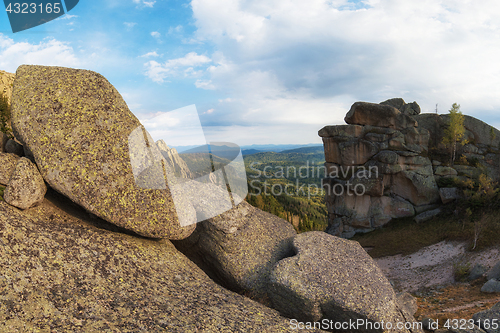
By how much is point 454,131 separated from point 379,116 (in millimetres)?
10269

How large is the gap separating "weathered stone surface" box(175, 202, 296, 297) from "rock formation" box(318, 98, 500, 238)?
33.5 meters

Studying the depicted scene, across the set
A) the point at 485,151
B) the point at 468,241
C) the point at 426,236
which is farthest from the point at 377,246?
the point at 485,151

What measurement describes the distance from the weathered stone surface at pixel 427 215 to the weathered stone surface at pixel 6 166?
42.2 metres

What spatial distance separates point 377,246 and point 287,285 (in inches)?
1199

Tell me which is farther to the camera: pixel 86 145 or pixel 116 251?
pixel 86 145

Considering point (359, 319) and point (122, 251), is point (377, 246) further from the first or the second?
point (122, 251)

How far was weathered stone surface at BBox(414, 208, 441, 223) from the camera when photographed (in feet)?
119

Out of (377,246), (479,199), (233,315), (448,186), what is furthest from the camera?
(448,186)

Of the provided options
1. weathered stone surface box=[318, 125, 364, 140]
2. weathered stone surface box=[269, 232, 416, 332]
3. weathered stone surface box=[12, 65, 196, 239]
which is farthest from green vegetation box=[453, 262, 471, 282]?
weathered stone surface box=[318, 125, 364, 140]

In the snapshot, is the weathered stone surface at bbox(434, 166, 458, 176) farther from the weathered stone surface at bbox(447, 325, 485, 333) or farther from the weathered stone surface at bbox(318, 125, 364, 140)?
the weathered stone surface at bbox(447, 325, 485, 333)

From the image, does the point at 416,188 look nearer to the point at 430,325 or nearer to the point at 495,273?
the point at 495,273

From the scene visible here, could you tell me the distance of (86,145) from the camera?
26.2 feet

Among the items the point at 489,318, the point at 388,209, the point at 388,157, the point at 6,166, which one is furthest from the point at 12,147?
the point at 388,209

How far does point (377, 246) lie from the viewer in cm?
3484
